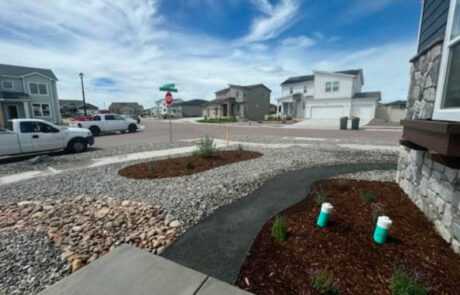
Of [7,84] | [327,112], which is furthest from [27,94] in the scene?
[327,112]

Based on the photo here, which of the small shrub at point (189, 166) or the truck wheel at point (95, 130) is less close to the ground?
the truck wheel at point (95, 130)

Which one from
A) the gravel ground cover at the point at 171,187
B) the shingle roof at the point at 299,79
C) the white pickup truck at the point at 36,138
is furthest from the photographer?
the shingle roof at the point at 299,79

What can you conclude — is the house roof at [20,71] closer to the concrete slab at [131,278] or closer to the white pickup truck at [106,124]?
the white pickup truck at [106,124]

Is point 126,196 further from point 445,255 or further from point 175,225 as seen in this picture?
point 445,255

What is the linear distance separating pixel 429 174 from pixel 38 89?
35007 mm

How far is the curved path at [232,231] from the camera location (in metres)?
2.49

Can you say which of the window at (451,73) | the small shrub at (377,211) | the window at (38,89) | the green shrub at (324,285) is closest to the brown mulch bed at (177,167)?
the small shrub at (377,211)

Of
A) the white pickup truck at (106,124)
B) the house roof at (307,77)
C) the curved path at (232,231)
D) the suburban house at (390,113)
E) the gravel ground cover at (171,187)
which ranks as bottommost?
the curved path at (232,231)

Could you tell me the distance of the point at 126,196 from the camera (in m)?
4.38

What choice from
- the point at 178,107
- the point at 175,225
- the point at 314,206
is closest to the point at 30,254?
the point at 175,225

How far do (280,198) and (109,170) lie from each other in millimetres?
5249

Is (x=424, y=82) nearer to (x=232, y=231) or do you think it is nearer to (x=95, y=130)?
(x=232, y=231)

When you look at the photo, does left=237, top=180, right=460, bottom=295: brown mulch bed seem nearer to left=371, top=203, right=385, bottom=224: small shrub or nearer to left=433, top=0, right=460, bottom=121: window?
left=371, top=203, right=385, bottom=224: small shrub

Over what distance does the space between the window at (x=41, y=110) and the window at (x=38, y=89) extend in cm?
145
